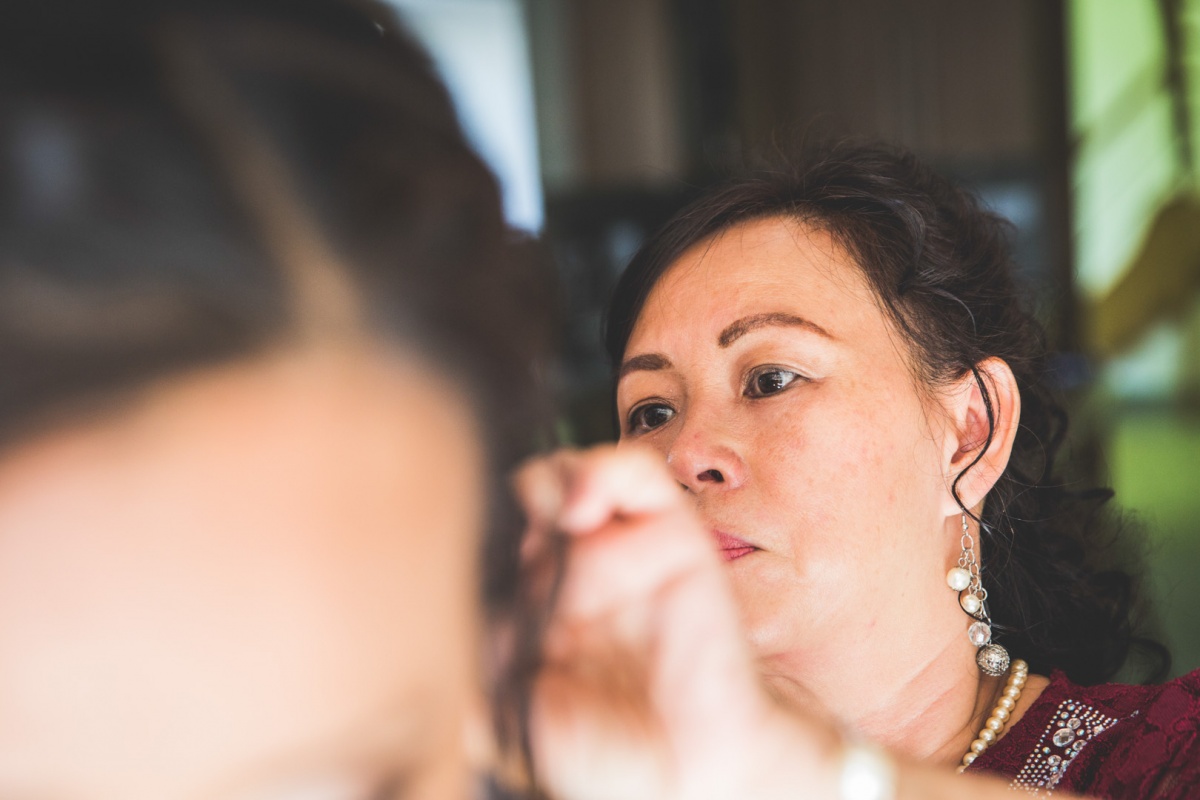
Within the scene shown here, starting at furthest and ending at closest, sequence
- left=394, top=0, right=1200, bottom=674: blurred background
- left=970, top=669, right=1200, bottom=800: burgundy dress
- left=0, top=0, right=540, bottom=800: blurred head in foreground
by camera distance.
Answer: left=394, top=0, right=1200, bottom=674: blurred background, left=970, top=669, right=1200, bottom=800: burgundy dress, left=0, top=0, right=540, bottom=800: blurred head in foreground

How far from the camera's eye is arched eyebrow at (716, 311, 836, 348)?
114 cm

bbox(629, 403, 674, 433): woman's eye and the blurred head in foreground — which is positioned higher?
the blurred head in foreground

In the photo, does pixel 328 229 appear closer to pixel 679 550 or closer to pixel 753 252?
pixel 679 550

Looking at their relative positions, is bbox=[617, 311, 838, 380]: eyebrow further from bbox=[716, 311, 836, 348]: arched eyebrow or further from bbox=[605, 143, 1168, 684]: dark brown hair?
bbox=[605, 143, 1168, 684]: dark brown hair

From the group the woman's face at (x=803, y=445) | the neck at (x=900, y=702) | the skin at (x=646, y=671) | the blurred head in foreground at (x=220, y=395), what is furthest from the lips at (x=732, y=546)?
the blurred head in foreground at (x=220, y=395)

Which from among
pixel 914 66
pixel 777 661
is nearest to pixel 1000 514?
pixel 777 661

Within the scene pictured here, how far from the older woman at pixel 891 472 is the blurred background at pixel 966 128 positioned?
1.90 metres

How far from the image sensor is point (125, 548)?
0.38 m

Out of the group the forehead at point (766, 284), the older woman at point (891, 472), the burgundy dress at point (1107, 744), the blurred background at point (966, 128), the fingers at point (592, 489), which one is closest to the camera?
the fingers at point (592, 489)

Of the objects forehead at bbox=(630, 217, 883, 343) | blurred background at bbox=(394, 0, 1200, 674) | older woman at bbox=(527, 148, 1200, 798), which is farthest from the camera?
blurred background at bbox=(394, 0, 1200, 674)

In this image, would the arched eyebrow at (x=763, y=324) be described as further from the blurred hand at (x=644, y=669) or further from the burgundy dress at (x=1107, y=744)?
the blurred hand at (x=644, y=669)

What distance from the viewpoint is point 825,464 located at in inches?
43.2

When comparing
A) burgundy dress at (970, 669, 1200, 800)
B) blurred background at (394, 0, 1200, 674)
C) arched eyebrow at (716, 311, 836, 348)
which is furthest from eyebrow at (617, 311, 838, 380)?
blurred background at (394, 0, 1200, 674)

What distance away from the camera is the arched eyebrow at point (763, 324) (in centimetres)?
114
